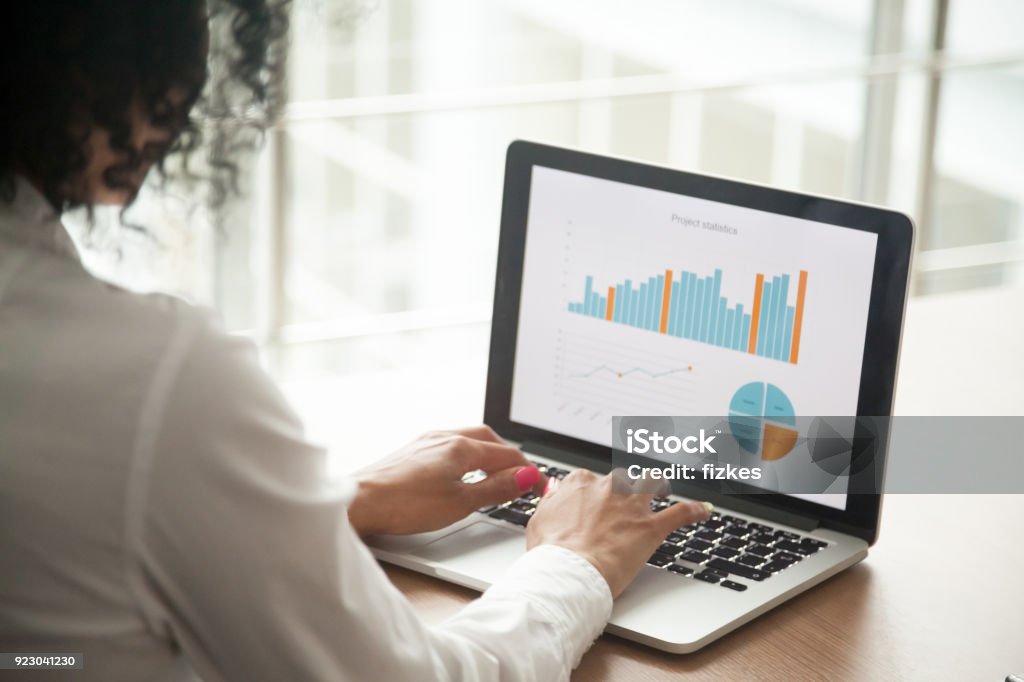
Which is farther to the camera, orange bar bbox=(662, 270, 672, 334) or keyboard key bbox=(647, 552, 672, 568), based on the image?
orange bar bbox=(662, 270, 672, 334)

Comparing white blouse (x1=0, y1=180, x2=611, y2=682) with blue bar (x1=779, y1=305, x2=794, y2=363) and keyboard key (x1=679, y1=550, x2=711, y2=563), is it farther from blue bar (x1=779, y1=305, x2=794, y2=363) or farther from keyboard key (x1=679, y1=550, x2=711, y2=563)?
blue bar (x1=779, y1=305, x2=794, y2=363)

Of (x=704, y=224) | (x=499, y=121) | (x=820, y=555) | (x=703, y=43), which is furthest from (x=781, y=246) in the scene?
(x=499, y=121)

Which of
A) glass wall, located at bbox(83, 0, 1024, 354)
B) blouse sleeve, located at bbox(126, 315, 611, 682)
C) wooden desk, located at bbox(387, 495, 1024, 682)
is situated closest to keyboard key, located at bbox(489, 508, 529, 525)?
wooden desk, located at bbox(387, 495, 1024, 682)

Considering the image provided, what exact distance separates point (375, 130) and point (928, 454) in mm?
9030

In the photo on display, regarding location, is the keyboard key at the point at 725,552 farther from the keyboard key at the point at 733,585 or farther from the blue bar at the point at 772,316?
the blue bar at the point at 772,316

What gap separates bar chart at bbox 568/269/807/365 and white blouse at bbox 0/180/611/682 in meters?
0.50

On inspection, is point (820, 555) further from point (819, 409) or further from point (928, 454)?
point (928, 454)

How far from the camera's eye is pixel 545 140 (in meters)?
1.47

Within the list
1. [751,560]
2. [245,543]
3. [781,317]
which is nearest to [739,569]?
[751,560]

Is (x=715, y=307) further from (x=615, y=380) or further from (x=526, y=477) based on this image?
(x=526, y=477)

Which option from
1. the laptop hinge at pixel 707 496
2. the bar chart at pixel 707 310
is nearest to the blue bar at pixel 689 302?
the bar chart at pixel 707 310

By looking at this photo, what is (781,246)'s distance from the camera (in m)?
1.03

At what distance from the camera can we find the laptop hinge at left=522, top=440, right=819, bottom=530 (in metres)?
1.04

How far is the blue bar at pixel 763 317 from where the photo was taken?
1036 millimetres
